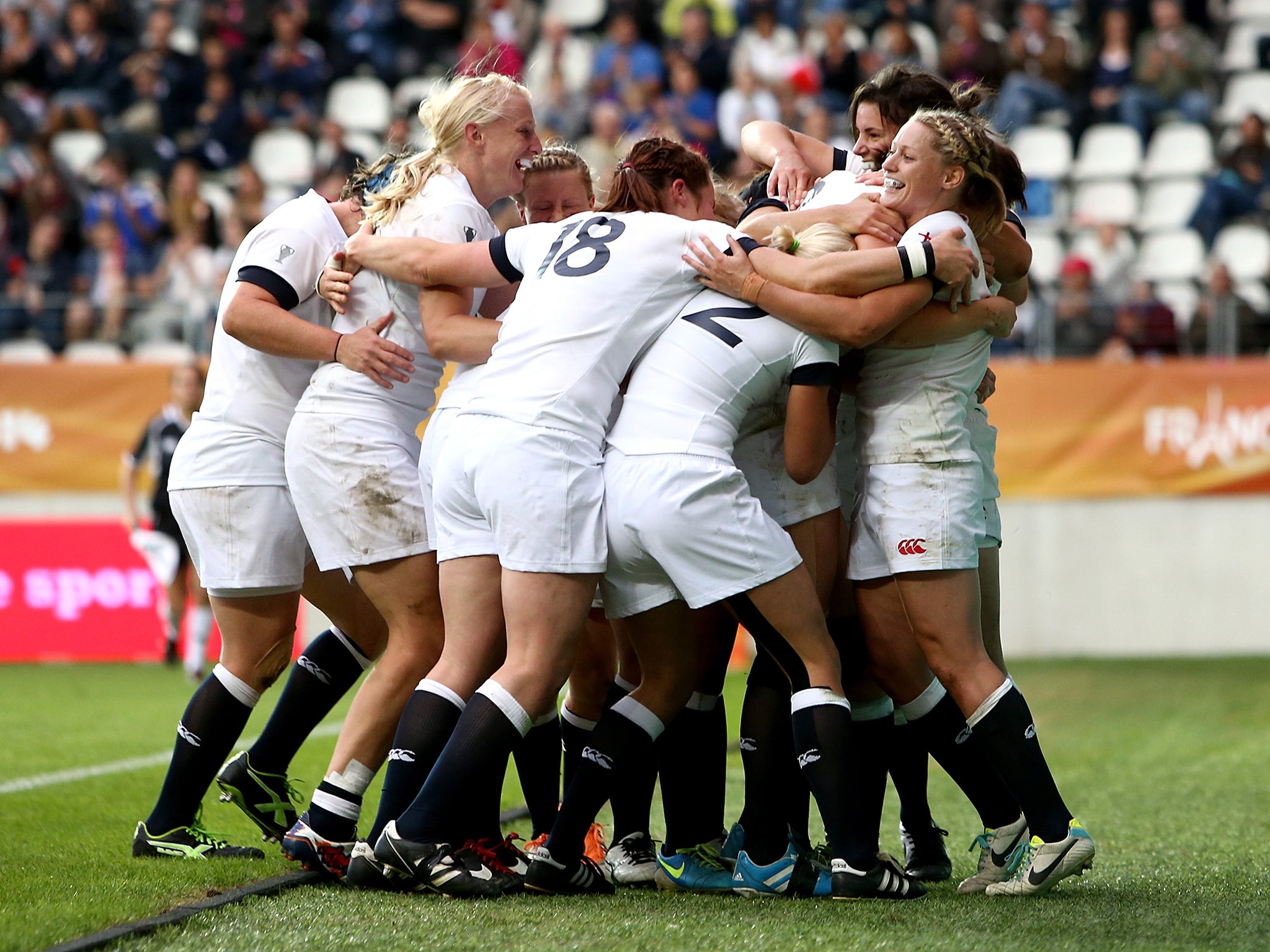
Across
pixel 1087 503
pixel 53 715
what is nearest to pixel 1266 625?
pixel 1087 503

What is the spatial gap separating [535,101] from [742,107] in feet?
7.67

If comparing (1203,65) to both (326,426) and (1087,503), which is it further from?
(326,426)

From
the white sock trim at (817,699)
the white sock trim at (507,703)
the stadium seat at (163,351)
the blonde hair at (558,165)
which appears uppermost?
the blonde hair at (558,165)

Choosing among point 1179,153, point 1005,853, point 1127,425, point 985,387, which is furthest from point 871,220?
point 1179,153

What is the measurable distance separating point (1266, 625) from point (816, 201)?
8986 millimetres

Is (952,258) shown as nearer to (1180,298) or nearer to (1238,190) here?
(1180,298)

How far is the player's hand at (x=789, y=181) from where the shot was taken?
4.62 metres

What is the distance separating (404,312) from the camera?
4.30m

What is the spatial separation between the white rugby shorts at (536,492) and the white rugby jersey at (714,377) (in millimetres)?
155

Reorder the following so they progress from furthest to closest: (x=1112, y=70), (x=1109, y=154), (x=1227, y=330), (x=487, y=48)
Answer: (x=487, y=48), (x=1112, y=70), (x=1109, y=154), (x=1227, y=330)

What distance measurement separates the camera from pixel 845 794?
375cm

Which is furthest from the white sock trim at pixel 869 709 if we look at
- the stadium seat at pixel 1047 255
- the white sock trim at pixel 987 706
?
the stadium seat at pixel 1047 255

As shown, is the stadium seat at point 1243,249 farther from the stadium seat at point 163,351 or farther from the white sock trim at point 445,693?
the white sock trim at point 445,693

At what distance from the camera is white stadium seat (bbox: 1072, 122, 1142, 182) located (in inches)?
565
